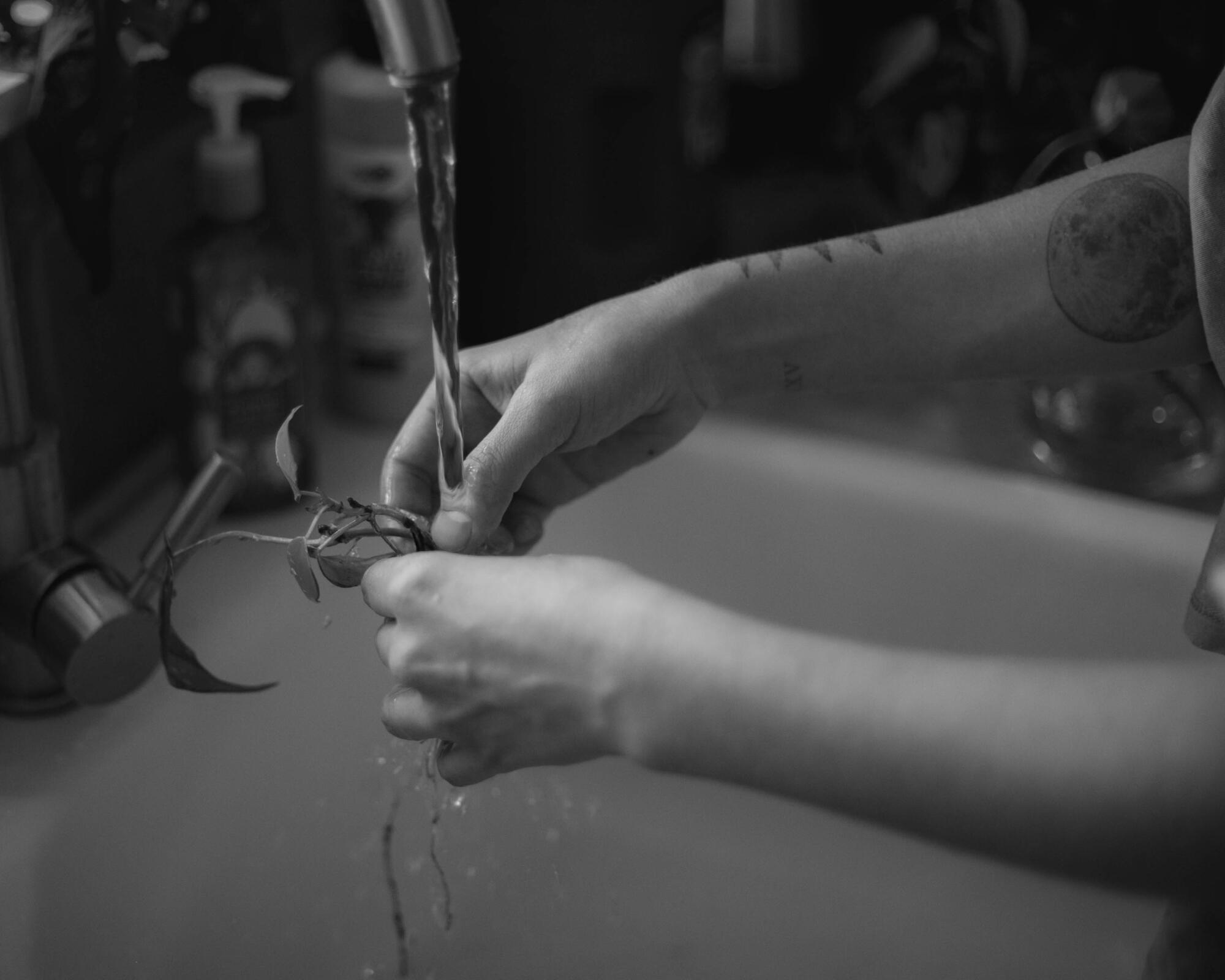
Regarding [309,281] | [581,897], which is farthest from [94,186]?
[581,897]

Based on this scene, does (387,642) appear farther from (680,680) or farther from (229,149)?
(229,149)

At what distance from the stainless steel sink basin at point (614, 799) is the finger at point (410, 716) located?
197 mm

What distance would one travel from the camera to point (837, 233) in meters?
1.07

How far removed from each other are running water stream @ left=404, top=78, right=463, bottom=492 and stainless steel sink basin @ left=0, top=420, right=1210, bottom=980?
23 centimetres

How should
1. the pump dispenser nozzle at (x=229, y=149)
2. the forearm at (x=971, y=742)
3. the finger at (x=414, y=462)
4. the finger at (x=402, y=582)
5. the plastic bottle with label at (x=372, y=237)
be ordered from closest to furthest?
the forearm at (x=971, y=742), the finger at (x=402, y=582), the finger at (x=414, y=462), the pump dispenser nozzle at (x=229, y=149), the plastic bottle with label at (x=372, y=237)

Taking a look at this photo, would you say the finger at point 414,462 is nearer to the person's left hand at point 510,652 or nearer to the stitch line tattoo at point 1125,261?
Result: the person's left hand at point 510,652

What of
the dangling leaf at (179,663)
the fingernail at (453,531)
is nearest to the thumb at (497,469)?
the fingernail at (453,531)

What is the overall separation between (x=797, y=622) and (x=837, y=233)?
0.98 ft

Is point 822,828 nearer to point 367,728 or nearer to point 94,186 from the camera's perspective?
point 367,728

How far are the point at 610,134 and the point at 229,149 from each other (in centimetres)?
28

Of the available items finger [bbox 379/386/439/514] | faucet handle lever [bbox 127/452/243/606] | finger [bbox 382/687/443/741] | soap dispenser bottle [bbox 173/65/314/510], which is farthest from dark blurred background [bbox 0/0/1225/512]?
finger [bbox 382/687/443/741]

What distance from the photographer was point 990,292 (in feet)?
2.32

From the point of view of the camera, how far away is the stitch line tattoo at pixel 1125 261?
27.5 inches

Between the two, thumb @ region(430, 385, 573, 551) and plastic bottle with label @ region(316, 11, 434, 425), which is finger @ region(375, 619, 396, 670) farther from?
plastic bottle with label @ region(316, 11, 434, 425)
